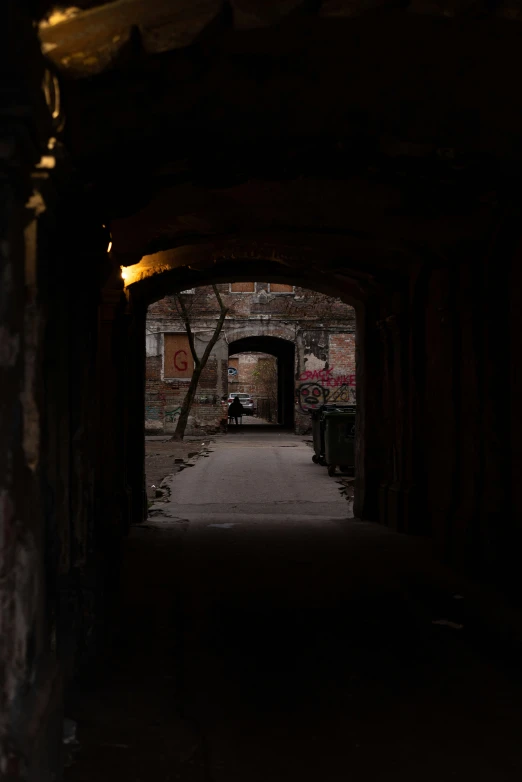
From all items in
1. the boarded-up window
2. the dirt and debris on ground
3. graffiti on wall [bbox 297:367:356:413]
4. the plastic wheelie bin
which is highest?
the boarded-up window

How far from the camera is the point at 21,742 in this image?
7.80ft

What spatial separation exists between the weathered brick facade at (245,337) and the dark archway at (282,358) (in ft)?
3.40

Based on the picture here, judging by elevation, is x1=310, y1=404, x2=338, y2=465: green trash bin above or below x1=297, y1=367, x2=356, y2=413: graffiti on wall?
below

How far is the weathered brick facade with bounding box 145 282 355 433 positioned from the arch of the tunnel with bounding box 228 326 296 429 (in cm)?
49

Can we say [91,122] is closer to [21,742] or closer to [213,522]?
[21,742]

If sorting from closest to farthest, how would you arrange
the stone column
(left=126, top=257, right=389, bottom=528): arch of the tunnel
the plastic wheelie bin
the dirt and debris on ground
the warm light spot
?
the warm light spot, the stone column, (left=126, top=257, right=389, bottom=528): arch of the tunnel, the dirt and debris on ground, the plastic wheelie bin

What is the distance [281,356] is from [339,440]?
17967mm

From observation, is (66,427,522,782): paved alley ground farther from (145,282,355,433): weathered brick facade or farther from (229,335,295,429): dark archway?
(229,335,295,429): dark archway

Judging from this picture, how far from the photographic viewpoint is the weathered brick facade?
2558cm

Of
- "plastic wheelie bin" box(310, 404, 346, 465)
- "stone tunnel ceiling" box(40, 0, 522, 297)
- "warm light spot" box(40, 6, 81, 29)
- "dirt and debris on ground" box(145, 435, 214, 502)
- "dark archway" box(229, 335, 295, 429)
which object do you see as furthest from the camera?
"dark archway" box(229, 335, 295, 429)

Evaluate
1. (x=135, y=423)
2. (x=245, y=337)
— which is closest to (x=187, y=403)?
(x=245, y=337)

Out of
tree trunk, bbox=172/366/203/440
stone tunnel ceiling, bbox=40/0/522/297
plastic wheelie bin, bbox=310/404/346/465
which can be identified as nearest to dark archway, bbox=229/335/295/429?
tree trunk, bbox=172/366/203/440

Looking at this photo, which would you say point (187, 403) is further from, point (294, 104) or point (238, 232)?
point (294, 104)

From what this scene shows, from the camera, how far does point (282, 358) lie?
3194 centimetres
